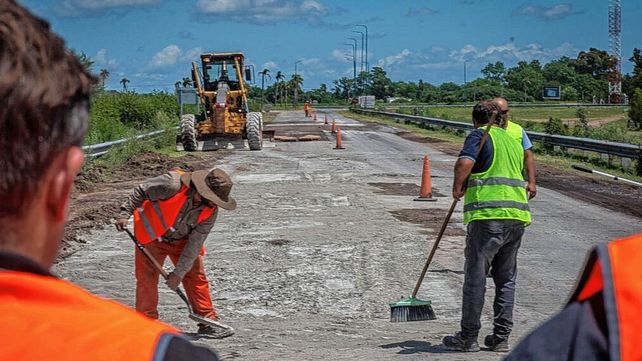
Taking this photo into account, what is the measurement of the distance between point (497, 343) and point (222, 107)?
24829mm

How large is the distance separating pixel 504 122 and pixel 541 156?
22.5 meters

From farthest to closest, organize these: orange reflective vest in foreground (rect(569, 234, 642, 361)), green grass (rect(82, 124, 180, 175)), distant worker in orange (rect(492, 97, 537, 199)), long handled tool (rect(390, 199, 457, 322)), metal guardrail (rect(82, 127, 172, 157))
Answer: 1. green grass (rect(82, 124, 180, 175))
2. metal guardrail (rect(82, 127, 172, 157))
3. long handled tool (rect(390, 199, 457, 322))
4. distant worker in orange (rect(492, 97, 537, 199))
5. orange reflective vest in foreground (rect(569, 234, 642, 361))

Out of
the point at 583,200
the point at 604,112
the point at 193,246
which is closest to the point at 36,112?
the point at 193,246

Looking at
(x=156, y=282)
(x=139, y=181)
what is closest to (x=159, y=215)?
(x=156, y=282)

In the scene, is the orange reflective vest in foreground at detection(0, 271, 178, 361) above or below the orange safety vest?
above

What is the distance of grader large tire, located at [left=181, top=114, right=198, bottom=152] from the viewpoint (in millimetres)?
31547

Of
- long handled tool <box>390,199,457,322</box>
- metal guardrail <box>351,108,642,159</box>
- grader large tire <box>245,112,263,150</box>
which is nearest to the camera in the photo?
long handled tool <box>390,199,457,322</box>

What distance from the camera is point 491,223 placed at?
764cm

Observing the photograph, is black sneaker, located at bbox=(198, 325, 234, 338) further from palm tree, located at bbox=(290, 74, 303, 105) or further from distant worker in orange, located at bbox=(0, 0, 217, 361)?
palm tree, located at bbox=(290, 74, 303, 105)

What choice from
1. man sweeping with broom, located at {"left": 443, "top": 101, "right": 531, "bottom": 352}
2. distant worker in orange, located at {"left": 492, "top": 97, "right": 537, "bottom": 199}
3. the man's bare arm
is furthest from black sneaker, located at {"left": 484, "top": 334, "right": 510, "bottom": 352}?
distant worker in orange, located at {"left": 492, "top": 97, "right": 537, "bottom": 199}

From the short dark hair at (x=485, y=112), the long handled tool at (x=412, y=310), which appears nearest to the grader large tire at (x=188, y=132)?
the long handled tool at (x=412, y=310)

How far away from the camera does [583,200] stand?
18312 mm

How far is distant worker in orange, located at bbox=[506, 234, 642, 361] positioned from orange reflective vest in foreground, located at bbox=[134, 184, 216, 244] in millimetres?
6090

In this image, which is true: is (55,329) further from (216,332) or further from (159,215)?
(216,332)
